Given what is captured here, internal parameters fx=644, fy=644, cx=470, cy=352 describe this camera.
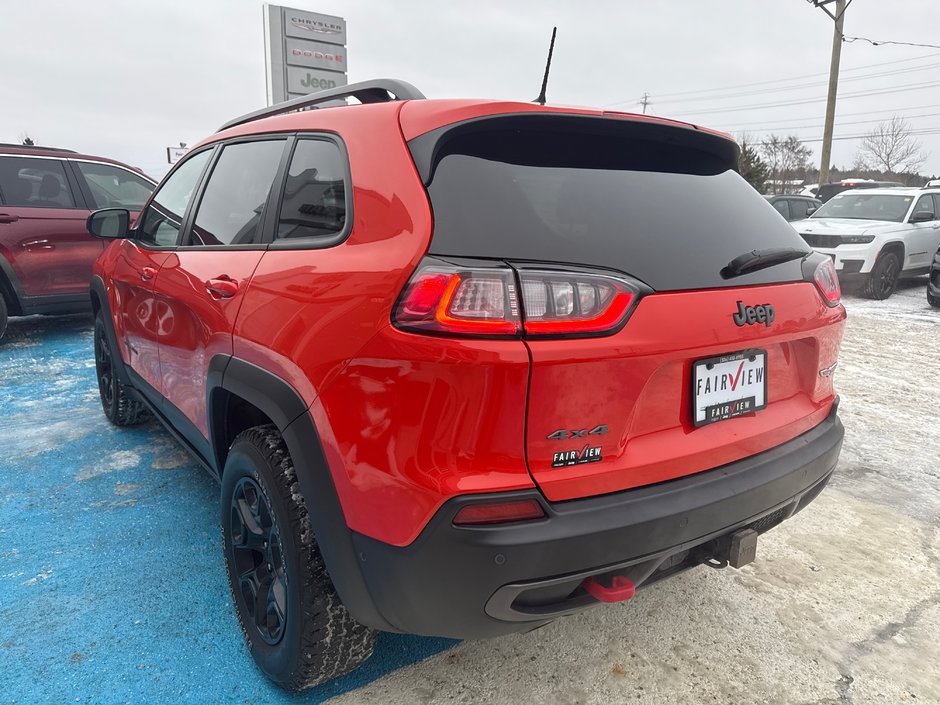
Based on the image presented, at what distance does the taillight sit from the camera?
1410 mm

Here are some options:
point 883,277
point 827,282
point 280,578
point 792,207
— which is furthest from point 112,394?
point 792,207

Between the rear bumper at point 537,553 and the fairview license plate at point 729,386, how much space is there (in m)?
0.17

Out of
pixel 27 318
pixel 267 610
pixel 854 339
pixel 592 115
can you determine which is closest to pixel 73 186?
pixel 27 318

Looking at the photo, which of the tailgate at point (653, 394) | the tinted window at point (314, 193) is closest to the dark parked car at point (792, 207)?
the tailgate at point (653, 394)

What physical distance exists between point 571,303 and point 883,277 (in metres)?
10.2

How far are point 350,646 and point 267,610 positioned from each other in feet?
1.17

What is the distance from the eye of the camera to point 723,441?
1740 mm

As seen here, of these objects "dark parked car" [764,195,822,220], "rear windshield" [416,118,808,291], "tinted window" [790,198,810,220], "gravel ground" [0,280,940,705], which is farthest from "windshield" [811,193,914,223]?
"rear windshield" [416,118,808,291]

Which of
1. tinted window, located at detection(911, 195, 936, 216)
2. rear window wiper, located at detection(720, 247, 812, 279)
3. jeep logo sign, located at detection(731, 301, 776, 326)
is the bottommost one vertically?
jeep logo sign, located at detection(731, 301, 776, 326)

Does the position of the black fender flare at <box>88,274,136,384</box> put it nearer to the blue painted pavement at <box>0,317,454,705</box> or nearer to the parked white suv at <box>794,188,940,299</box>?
the blue painted pavement at <box>0,317,454,705</box>

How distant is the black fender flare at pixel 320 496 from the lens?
5.23 feet

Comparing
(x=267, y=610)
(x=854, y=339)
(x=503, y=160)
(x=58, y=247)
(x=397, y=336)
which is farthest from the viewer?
(x=854, y=339)

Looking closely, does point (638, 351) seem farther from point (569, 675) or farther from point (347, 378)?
point (569, 675)

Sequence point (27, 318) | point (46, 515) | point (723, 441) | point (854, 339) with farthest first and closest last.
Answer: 1. point (27, 318)
2. point (854, 339)
3. point (46, 515)
4. point (723, 441)
